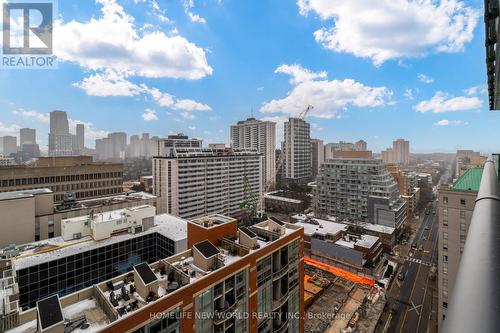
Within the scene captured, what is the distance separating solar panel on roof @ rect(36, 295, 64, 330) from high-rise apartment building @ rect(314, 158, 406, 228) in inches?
1561

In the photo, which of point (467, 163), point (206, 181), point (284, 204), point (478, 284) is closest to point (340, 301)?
point (478, 284)

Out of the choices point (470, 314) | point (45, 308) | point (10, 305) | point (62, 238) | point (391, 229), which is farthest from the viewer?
point (391, 229)

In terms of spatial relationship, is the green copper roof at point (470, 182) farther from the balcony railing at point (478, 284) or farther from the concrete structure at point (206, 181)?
the concrete structure at point (206, 181)

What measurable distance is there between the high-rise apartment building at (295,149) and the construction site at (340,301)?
50.2m

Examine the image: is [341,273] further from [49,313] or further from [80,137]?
[80,137]

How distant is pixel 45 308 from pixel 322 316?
61.2 feet

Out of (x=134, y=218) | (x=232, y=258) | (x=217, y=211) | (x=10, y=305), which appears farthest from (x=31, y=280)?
(x=217, y=211)

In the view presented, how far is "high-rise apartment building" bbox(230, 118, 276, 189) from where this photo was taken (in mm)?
79875

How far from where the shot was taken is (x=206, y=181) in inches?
1661

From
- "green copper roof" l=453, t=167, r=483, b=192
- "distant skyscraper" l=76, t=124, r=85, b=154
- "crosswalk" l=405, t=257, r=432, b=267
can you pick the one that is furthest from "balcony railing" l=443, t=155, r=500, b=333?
"distant skyscraper" l=76, t=124, r=85, b=154

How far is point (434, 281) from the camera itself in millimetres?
26938

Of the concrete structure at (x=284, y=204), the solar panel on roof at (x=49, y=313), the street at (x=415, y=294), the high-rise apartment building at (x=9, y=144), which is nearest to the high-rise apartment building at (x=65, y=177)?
the solar panel on roof at (x=49, y=313)

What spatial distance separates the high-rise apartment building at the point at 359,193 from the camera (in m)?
38.4

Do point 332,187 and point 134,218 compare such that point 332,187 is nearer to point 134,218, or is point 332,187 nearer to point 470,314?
point 134,218
